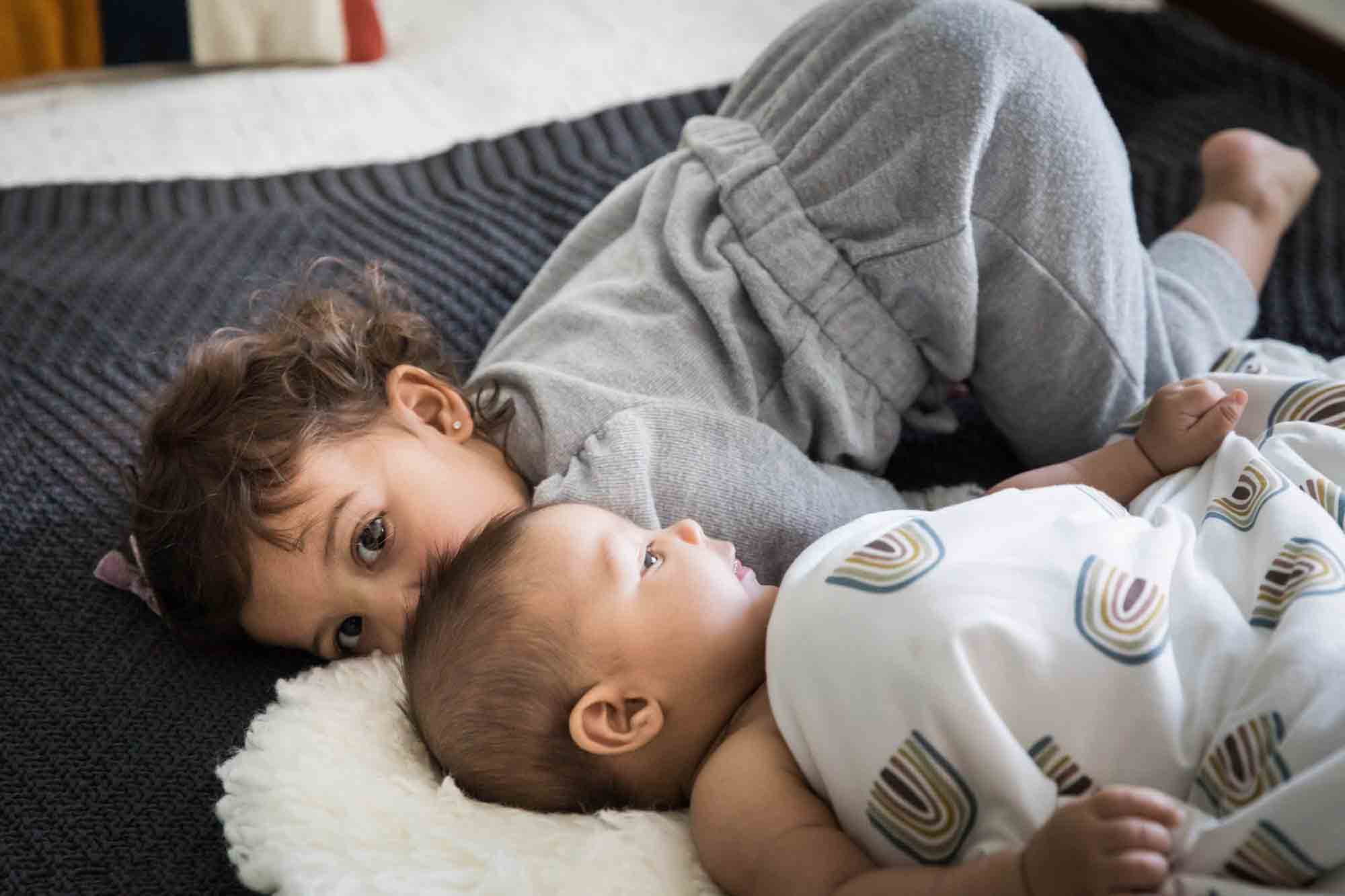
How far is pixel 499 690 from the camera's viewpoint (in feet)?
2.43

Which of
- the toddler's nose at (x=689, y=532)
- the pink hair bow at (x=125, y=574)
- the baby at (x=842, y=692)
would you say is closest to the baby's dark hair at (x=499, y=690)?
the baby at (x=842, y=692)

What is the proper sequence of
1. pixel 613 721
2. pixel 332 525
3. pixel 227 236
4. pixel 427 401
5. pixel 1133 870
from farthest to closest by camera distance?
1. pixel 227 236
2. pixel 427 401
3. pixel 332 525
4. pixel 613 721
5. pixel 1133 870

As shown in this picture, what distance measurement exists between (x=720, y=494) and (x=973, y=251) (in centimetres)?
28

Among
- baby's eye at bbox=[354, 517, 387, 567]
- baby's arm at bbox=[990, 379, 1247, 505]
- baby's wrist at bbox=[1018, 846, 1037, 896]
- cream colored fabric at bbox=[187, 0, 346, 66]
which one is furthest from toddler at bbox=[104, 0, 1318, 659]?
cream colored fabric at bbox=[187, 0, 346, 66]

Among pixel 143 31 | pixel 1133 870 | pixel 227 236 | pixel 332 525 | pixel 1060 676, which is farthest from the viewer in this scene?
pixel 143 31

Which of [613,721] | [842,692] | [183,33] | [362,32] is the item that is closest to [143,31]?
[183,33]

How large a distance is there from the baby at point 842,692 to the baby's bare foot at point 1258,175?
569mm

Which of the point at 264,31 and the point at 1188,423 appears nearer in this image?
the point at 1188,423

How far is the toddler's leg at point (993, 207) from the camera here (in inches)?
38.4

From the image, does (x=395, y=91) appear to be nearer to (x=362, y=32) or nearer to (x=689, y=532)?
(x=362, y=32)

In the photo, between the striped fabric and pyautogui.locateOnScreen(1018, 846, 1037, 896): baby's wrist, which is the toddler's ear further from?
the striped fabric

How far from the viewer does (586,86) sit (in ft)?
4.97

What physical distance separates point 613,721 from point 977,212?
51cm

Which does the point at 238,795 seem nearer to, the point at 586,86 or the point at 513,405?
the point at 513,405
